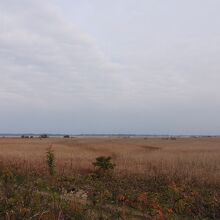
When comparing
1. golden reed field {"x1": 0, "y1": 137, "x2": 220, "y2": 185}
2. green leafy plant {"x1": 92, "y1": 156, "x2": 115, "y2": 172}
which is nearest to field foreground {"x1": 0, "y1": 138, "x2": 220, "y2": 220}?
green leafy plant {"x1": 92, "y1": 156, "x2": 115, "y2": 172}

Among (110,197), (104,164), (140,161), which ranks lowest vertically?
(110,197)

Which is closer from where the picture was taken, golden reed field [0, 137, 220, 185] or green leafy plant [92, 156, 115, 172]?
green leafy plant [92, 156, 115, 172]

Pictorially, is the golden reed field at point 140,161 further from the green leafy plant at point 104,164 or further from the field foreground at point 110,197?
the green leafy plant at point 104,164

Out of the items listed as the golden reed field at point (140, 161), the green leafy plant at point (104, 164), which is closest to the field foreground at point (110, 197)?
the green leafy plant at point (104, 164)

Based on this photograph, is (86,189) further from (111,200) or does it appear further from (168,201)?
(168,201)

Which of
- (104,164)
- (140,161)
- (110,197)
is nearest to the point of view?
(110,197)

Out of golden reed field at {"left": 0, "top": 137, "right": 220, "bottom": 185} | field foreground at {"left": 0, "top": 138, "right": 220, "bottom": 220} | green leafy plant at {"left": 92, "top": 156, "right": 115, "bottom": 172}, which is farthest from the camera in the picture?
golden reed field at {"left": 0, "top": 137, "right": 220, "bottom": 185}

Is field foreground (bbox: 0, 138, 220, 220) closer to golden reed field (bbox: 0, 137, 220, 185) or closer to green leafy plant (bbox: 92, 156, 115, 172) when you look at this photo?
green leafy plant (bbox: 92, 156, 115, 172)

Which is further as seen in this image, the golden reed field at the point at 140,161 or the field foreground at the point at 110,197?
the golden reed field at the point at 140,161

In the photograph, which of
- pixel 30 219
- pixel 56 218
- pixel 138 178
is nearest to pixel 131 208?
Result: pixel 56 218

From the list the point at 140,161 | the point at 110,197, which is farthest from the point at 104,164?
the point at 140,161

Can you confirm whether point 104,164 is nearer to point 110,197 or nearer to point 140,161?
point 110,197

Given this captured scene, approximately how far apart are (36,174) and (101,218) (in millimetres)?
7796

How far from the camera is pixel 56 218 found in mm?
7070
